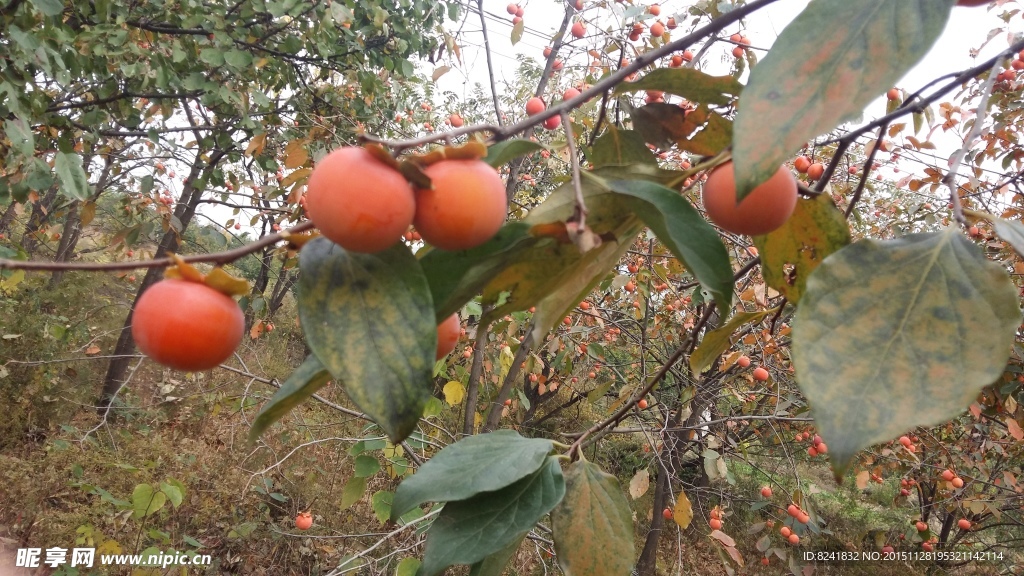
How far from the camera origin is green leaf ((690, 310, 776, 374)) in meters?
0.60

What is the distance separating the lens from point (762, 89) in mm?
301

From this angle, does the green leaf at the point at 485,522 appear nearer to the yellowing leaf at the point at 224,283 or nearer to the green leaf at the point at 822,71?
the yellowing leaf at the point at 224,283

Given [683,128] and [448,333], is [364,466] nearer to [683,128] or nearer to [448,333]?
[448,333]

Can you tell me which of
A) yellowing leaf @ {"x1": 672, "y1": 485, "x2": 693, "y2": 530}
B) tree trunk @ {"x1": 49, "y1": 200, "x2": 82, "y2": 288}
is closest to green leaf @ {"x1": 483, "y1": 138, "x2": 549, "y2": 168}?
yellowing leaf @ {"x1": 672, "y1": 485, "x2": 693, "y2": 530}

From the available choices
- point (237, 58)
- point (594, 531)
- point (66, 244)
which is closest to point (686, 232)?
point (594, 531)

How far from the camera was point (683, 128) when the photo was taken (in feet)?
1.71

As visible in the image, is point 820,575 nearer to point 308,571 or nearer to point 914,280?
point 308,571

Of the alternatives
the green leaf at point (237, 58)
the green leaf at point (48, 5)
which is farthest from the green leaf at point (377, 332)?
the green leaf at point (237, 58)

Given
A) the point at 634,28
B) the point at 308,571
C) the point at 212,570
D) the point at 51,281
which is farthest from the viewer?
the point at 51,281

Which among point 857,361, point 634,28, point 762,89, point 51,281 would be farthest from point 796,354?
point 51,281

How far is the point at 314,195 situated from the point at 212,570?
3.78 m

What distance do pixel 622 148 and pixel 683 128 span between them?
0.06m

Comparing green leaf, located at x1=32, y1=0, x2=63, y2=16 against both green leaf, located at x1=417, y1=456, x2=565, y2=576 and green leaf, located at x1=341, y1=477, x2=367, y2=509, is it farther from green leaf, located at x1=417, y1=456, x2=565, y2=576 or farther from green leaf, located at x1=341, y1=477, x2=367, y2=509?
green leaf, located at x1=417, y1=456, x2=565, y2=576

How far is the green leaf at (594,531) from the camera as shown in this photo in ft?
2.17
